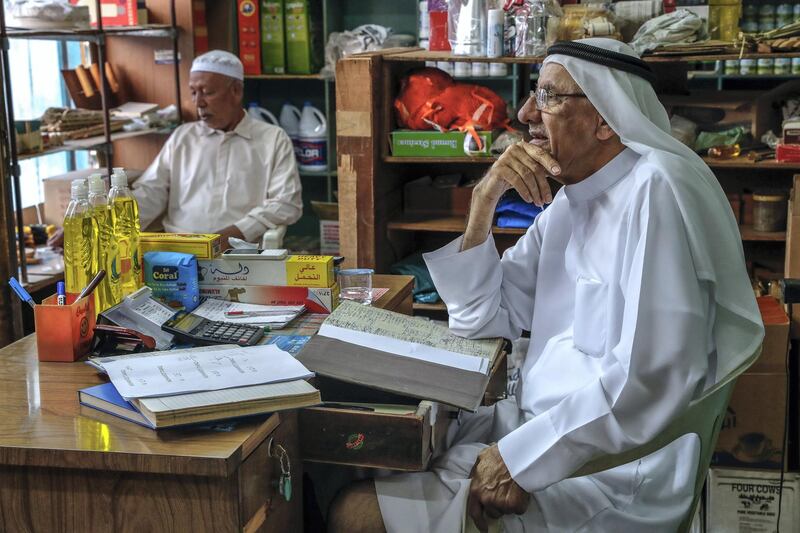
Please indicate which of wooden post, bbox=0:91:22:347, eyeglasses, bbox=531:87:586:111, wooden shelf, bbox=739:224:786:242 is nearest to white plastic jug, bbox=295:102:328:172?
wooden post, bbox=0:91:22:347

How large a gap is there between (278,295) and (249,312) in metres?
0.08

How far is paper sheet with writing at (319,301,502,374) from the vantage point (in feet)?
6.07

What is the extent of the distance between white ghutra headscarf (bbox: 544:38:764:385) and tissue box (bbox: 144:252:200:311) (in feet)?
2.89

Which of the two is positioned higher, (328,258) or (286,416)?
(328,258)

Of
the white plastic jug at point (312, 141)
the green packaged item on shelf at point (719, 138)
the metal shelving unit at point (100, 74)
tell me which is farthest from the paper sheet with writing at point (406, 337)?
the white plastic jug at point (312, 141)

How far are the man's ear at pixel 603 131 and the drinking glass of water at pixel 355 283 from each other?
655 millimetres

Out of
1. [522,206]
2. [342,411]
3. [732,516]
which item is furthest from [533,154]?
[522,206]

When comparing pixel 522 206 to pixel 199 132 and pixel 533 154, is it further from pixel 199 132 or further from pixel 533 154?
pixel 533 154

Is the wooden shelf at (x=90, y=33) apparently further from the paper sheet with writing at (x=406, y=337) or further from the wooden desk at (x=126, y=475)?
the wooden desk at (x=126, y=475)

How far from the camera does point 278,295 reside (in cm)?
212

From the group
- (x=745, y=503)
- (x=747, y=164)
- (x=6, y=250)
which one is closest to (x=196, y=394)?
(x=745, y=503)

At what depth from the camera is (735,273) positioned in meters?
1.68

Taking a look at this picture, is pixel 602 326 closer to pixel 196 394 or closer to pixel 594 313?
pixel 594 313

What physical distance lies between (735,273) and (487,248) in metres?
0.58
